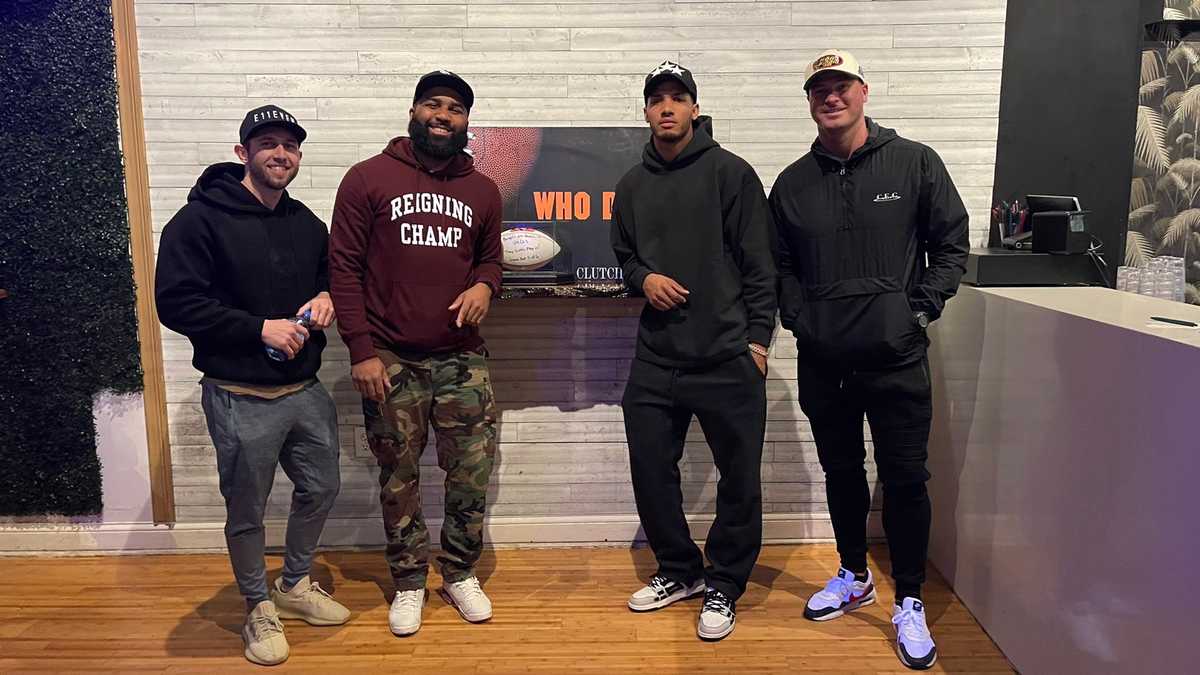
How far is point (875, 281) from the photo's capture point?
237cm

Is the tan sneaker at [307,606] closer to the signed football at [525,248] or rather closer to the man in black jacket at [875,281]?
the signed football at [525,248]

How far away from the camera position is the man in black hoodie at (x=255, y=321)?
2.27 meters

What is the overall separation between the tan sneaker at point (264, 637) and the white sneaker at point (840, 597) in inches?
68.3

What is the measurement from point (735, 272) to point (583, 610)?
4.25ft

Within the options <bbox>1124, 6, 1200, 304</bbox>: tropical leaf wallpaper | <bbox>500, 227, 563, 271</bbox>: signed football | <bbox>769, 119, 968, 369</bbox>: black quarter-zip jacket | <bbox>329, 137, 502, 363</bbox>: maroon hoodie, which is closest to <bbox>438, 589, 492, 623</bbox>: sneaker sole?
<bbox>329, 137, 502, 363</bbox>: maroon hoodie

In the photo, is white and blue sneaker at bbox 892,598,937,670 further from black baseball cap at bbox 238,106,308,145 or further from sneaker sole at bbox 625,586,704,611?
black baseball cap at bbox 238,106,308,145

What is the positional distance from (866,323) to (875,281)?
13cm

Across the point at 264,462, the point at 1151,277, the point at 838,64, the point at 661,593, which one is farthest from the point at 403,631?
the point at 1151,277

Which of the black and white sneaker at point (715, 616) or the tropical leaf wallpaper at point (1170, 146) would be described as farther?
the tropical leaf wallpaper at point (1170, 146)

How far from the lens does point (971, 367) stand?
2.63 meters

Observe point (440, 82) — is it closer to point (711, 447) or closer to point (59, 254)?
point (711, 447)

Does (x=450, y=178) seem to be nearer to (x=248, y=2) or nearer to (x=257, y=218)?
(x=257, y=218)

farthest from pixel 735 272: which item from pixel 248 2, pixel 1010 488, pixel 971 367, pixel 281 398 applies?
pixel 248 2

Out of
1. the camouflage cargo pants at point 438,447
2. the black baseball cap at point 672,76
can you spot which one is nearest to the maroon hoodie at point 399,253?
the camouflage cargo pants at point 438,447
